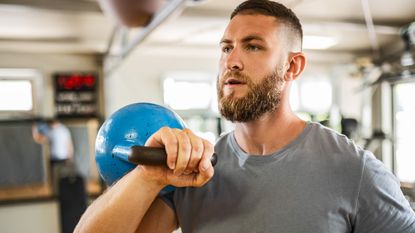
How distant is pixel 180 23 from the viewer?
3.95m

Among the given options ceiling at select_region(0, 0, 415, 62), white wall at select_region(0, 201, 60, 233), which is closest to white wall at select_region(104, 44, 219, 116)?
ceiling at select_region(0, 0, 415, 62)

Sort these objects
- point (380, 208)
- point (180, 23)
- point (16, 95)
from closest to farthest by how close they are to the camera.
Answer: point (380, 208), point (180, 23), point (16, 95)

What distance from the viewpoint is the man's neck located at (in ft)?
3.49

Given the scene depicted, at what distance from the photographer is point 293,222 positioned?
3.05 feet

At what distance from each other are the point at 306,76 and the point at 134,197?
5.73 metres

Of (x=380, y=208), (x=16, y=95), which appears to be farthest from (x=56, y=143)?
(x=380, y=208)

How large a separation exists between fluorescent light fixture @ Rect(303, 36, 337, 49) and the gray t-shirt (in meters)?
3.91

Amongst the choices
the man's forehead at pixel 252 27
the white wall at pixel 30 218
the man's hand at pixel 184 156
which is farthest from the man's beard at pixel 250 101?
the white wall at pixel 30 218

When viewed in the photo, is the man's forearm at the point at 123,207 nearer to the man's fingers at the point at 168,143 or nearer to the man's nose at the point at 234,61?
the man's fingers at the point at 168,143

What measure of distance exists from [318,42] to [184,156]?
4.74m

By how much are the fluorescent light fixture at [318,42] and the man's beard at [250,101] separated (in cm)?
386

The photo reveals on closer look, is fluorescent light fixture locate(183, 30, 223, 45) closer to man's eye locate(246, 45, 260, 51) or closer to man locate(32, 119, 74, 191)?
man locate(32, 119, 74, 191)

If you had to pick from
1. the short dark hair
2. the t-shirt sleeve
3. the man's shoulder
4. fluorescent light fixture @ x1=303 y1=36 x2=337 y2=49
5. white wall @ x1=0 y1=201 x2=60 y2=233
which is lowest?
white wall @ x1=0 y1=201 x2=60 y2=233

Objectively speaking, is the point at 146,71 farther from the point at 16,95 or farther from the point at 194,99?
the point at 16,95
